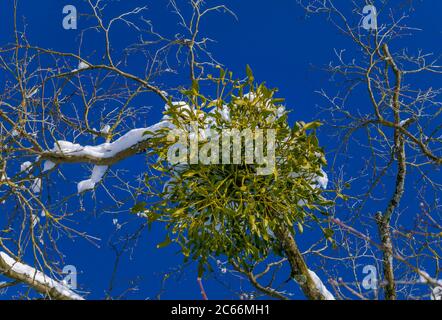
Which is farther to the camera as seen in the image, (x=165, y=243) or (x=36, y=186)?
(x=36, y=186)

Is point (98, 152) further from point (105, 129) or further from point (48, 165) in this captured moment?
point (105, 129)

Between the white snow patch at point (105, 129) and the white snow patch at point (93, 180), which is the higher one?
the white snow patch at point (105, 129)

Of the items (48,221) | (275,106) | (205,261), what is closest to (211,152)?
(275,106)

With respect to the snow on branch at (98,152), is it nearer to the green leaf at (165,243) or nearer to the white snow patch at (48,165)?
the white snow patch at (48,165)

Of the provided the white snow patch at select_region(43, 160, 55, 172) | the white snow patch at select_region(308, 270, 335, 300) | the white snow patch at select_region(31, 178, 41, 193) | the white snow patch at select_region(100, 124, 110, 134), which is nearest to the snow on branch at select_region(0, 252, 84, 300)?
the white snow patch at select_region(31, 178, 41, 193)

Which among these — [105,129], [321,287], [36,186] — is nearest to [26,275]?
[36,186]

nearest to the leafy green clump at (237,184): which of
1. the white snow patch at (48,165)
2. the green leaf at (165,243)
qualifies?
the green leaf at (165,243)

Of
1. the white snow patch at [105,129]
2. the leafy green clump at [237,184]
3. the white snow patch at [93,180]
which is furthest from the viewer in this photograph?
the white snow patch at [105,129]

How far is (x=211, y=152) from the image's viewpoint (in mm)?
2297

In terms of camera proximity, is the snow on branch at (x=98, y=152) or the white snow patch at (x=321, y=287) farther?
the snow on branch at (x=98, y=152)

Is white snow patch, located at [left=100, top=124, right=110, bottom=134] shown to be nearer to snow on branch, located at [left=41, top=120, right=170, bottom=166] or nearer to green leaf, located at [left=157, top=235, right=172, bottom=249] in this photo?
snow on branch, located at [left=41, top=120, right=170, bottom=166]

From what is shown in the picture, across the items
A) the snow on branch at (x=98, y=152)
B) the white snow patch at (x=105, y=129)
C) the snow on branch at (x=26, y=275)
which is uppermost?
the white snow patch at (x=105, y=129)
